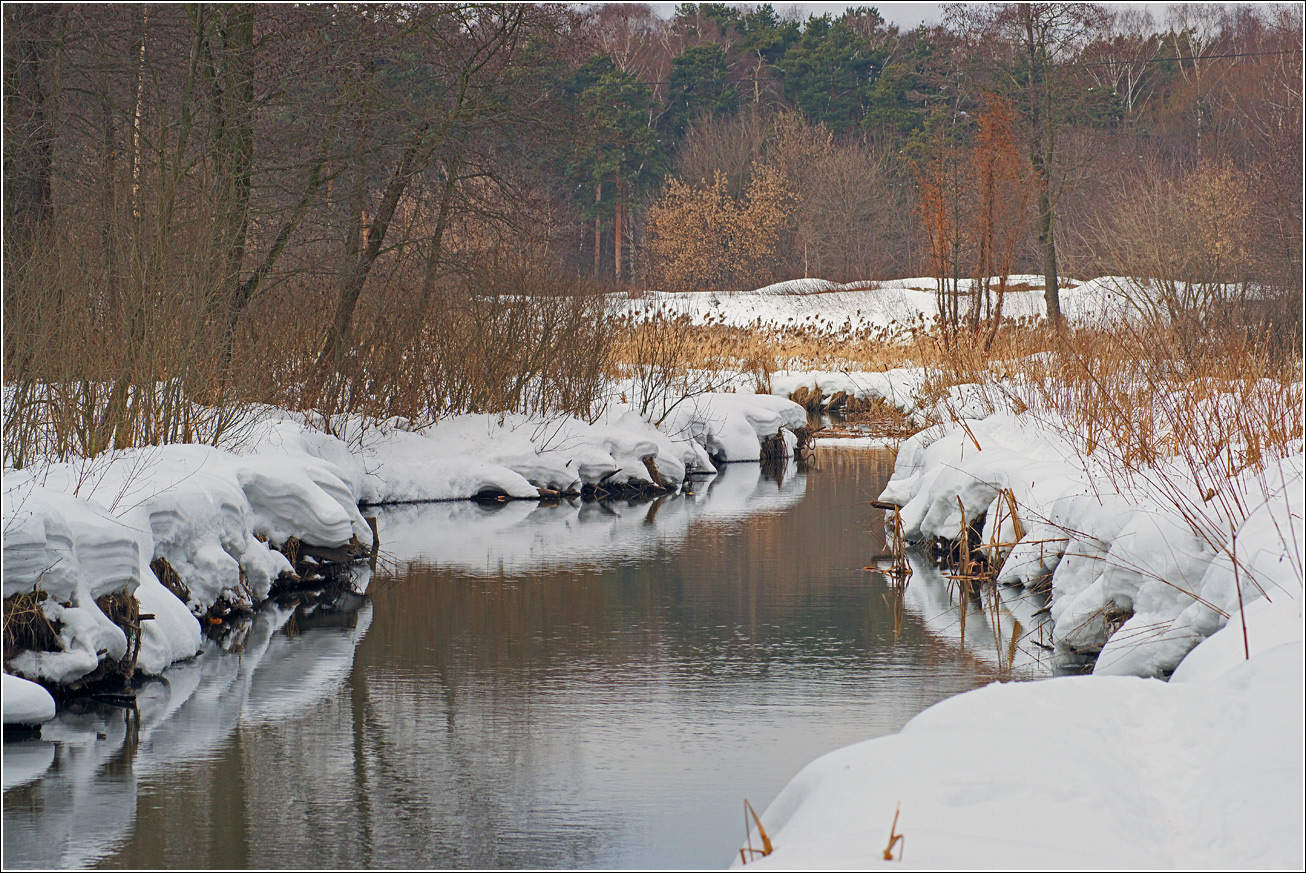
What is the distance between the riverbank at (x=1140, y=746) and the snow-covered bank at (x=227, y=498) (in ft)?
11.8

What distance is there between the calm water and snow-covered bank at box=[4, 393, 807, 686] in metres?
0.35

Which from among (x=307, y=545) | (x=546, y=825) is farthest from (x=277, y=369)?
(x=546, y=825)

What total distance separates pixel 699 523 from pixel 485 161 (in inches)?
204

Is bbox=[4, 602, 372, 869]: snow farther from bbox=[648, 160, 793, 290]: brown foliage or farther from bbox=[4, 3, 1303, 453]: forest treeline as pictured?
bbox=[648, 160, 793, 290]: brown foliage

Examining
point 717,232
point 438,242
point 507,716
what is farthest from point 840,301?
point 507,716

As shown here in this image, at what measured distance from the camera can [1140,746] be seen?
4.27 metres

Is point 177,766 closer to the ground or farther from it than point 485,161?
closer to the ground

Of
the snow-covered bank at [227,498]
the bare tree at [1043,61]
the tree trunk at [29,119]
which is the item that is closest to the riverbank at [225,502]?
the snow-covered bank at [227,498]

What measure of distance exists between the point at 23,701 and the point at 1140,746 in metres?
4.59

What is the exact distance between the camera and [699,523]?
1315 centimetres

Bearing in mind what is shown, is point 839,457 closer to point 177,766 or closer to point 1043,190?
point 1043,190

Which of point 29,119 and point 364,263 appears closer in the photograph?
point 29,119

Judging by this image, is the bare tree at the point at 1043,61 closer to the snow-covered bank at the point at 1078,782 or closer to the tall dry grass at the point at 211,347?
the tall dry grass at the point at 211,347

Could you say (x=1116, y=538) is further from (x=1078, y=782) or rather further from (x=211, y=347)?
(x=211, y=347)
